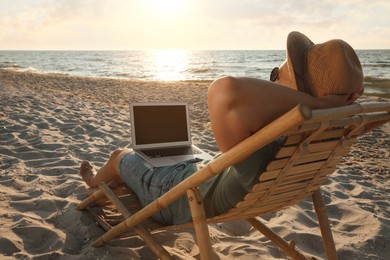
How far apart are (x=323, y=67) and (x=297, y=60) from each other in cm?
11

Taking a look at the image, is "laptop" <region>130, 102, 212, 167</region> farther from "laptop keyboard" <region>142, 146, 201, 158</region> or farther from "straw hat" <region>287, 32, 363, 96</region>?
"straw hat" <region>287, 32, 363, 96</region>

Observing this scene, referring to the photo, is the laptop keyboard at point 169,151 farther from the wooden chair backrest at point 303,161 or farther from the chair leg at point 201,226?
the chair leg at point 201,226

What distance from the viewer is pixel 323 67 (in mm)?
1466

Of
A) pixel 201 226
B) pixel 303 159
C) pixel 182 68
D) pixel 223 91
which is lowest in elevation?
pixel 201 226

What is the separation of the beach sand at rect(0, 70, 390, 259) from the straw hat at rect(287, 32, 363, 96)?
1.54 meters

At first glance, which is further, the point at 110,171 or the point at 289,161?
the point at 110,171

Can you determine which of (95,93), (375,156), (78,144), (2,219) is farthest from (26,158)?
(95,93)

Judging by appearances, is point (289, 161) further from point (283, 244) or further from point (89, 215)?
point (89, 215)

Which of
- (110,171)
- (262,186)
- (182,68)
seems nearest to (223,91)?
(262,186)

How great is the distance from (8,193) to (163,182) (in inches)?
73.8

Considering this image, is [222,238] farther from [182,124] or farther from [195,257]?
[182,124]

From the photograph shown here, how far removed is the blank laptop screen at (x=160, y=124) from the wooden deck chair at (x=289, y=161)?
1151 millimetres

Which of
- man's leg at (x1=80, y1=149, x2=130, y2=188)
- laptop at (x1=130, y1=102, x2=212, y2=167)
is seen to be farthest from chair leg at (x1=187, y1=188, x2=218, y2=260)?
laptop at (x1=130, y1=102, x2=212, y2=167)

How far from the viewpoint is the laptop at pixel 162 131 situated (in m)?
3.09
